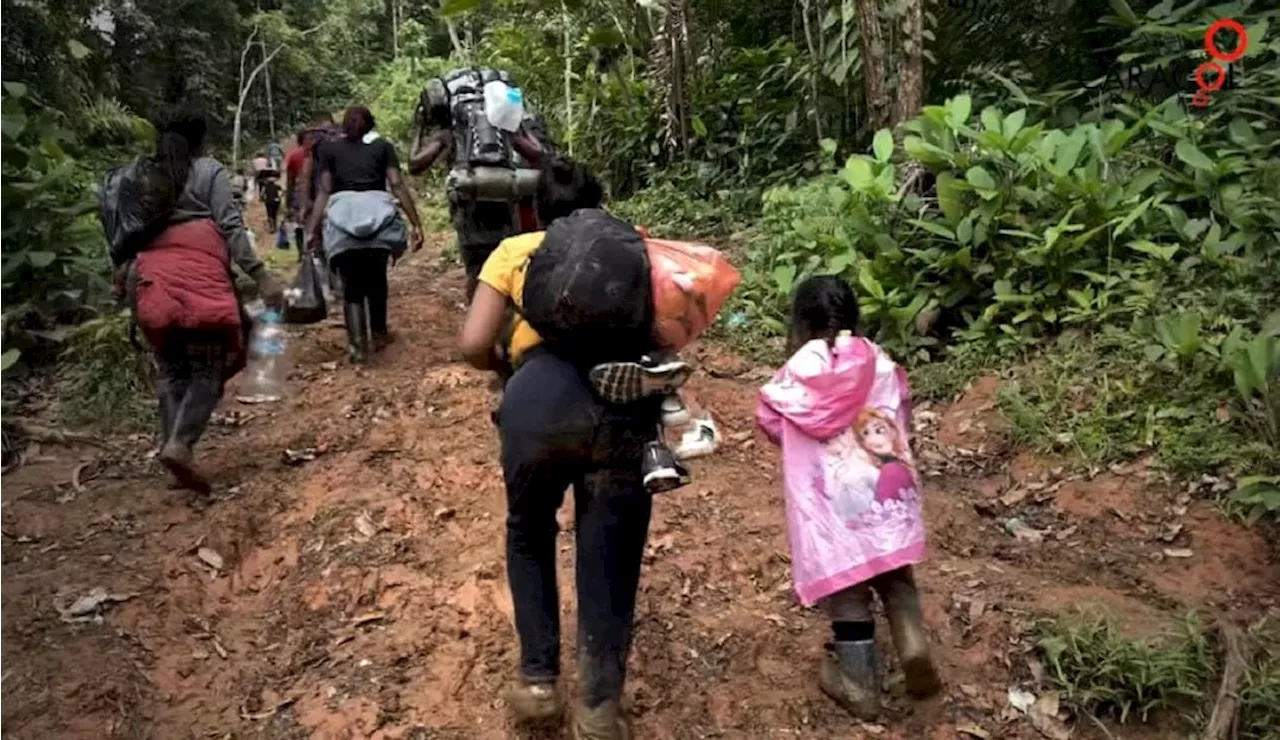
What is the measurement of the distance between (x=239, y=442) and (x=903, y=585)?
405cm

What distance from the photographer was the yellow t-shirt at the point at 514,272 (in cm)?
300

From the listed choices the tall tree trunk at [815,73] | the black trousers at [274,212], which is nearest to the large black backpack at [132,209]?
the tall tree trunk at [815,73]

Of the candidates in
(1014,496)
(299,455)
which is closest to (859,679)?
(1014,496)

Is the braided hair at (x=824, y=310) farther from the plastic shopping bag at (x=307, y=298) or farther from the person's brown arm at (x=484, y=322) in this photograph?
the plastic shopping bag at (x=307, y=298)

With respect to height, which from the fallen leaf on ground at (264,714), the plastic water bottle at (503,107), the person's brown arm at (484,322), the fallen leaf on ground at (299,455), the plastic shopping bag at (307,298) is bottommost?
the fallen leaf on ground at (264,714)

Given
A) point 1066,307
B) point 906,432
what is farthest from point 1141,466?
point 906,432

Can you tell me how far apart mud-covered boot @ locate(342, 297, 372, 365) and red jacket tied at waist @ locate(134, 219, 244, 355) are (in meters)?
2.32

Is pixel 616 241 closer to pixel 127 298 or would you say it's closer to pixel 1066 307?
pixel 127 298

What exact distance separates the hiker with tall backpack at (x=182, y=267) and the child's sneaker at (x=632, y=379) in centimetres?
266

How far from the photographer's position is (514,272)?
3.01 m

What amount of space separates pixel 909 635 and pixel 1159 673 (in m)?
0.88

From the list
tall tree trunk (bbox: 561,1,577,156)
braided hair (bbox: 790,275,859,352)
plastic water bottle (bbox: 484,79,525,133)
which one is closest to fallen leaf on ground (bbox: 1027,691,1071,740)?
braided hair (bbox: 790,275,859,352)

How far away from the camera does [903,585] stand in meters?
3.48

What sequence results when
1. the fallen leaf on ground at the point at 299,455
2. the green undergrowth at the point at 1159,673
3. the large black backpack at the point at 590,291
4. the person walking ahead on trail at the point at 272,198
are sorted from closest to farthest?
the large black backpack at the point at 590,291 < the green undergrowth at the point at 1159,673 < the fallen leaf on ground at the point at 299,455 < the person walking ahead on trail at the point at 272,198
